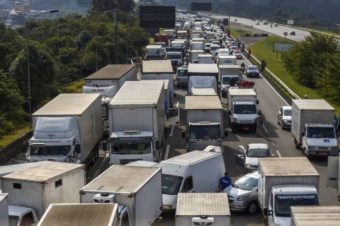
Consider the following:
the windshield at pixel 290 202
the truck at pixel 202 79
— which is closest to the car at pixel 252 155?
the windshield at pixel 290 202

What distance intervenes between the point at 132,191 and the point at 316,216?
5.02m

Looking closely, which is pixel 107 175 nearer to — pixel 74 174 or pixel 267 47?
pixel 74 174

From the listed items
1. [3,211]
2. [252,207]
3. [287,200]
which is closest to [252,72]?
[252,207]

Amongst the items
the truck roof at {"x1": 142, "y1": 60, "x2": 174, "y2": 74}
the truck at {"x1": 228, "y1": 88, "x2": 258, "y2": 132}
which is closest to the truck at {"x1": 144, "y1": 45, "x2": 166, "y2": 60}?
the truck roof at {"x1": 142, "y1": 60, "x2": 174, "y2": 74}

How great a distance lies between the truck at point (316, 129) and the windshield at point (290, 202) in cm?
1118

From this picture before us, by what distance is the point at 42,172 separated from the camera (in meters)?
19.4

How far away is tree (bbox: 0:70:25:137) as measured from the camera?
34.6m

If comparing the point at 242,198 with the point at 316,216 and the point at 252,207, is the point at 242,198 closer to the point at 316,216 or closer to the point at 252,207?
the point at 252,207

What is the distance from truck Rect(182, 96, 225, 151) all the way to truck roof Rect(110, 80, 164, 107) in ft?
5.99

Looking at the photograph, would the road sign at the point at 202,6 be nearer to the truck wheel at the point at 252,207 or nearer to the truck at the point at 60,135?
the truck at the point at 60,135

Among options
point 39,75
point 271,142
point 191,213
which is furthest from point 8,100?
point 191,213

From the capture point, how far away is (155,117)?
2725cm

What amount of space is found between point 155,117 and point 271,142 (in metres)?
9.50

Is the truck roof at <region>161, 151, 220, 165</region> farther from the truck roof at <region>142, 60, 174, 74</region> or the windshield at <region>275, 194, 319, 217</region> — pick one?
the truck roof at <region>142, 60, 174, 74</region>
